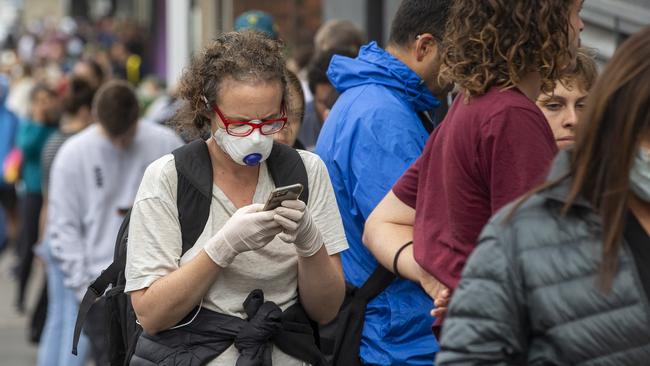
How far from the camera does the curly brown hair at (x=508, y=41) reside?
2.90 m

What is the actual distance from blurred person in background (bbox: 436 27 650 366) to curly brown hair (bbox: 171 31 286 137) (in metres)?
1.23

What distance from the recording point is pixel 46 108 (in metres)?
11.4

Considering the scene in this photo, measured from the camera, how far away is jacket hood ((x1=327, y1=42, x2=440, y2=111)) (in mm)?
4035

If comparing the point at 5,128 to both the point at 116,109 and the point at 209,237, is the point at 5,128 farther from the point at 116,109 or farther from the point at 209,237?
the point at 209,237

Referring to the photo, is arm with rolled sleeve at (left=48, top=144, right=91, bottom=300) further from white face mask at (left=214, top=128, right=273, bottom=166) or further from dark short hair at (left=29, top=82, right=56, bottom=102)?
dark short hair at (left=29, top=82, right=56, bottom=102)

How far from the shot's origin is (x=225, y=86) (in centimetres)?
347

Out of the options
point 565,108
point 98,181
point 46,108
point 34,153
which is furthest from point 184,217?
point 34,153

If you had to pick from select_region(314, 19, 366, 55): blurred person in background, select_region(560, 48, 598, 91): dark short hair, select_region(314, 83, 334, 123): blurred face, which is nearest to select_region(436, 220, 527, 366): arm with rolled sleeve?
select_region(560, 48, 598, 91): dark short hair

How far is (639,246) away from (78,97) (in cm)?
680

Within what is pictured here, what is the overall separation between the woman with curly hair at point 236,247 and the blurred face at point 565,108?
804mm

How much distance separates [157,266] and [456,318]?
1150 millimetres

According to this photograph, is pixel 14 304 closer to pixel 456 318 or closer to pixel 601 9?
pixel 601 9

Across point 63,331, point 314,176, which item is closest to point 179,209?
point 314,176

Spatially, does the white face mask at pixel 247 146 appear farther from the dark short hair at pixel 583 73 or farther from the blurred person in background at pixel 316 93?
the blurred person in background at pixel 316 93
